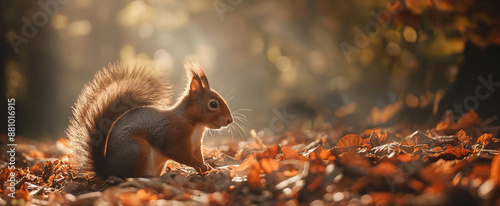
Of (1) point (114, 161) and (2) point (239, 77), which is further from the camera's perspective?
(2) point (239, 77)

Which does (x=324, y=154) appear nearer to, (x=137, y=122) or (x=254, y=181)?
(x=254, y=181)

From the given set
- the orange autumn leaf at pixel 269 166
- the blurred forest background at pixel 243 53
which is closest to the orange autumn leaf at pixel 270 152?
the orange autumn leaf at pixel 269 166

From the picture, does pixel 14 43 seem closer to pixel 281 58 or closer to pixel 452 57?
pixel 281 58

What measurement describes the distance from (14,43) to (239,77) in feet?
12.3

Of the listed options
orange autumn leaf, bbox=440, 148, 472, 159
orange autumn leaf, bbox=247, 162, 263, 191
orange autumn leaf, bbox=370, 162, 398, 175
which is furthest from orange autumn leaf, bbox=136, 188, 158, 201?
orange autumn leaf, bbox=440, 148, 472, 159

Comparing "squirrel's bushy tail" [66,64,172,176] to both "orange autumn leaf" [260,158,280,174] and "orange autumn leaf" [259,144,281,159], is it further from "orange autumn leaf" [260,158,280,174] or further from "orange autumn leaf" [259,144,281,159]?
"orange autumn leaf" [260,158,280,174]

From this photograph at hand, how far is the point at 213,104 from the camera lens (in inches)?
117

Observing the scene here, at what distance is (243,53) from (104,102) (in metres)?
4.38

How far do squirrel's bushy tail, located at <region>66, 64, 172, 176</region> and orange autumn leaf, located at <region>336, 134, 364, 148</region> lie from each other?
1.48 metres

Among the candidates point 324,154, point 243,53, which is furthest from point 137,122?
point 243,53

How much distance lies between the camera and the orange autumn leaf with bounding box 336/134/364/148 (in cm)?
253

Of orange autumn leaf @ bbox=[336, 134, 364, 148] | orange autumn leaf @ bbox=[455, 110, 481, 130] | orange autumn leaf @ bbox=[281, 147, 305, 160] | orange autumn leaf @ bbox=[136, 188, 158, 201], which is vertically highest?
orange autumn leaf @ bbox=[455, 110, 481, 130]

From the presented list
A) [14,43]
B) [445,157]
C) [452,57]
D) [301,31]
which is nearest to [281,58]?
[301,31]

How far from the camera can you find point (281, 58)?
269 inches
